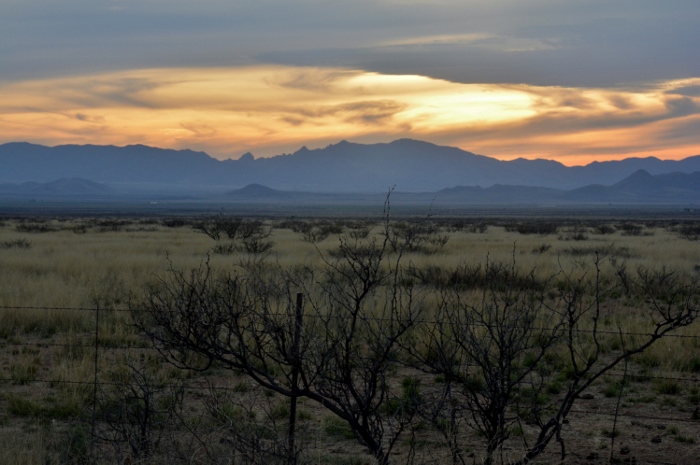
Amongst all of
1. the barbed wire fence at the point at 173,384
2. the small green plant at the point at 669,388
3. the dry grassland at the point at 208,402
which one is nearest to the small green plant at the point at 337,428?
the dry grassland at the point at 208,402

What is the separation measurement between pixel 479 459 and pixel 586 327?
7102mm

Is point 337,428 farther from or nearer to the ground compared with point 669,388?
nearer to the ground

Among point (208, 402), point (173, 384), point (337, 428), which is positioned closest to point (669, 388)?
point (337, 428)

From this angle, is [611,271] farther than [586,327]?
Yes

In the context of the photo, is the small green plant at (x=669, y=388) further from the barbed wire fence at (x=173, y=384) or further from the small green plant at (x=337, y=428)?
the small green plant at (x=337, y=428)

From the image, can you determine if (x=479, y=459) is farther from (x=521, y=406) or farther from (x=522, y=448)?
(x=521, y=406)

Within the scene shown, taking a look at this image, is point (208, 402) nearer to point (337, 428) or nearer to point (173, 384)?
point (337, 428)

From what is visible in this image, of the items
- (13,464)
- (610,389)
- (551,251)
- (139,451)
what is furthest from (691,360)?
(551,251)

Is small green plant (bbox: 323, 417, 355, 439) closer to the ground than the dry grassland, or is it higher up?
closer to the ground

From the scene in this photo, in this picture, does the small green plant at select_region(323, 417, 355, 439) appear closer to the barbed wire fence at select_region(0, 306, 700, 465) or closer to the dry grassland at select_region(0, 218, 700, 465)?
the dry grassland at select_region(0, 218, 700, 465)

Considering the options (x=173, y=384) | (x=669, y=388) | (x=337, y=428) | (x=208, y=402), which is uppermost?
(x=208, y=402)

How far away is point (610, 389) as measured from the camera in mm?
9703

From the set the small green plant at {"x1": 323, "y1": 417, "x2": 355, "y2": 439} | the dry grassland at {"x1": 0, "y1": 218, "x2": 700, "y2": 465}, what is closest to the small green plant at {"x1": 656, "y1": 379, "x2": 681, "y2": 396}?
the dry grassland at {"x1": 0, "y1": 218, "x2": 700, "y2": 465}

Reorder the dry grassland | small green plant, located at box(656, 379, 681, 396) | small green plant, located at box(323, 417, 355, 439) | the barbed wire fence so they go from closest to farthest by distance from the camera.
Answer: the dry grassland < small green plant, located at box(323, 417, 355, 439) < the barbed wire fence < small green plant, located at box(656, 379, 681, 396)
